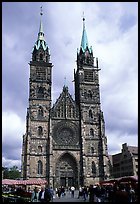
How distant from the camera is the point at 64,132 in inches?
1999

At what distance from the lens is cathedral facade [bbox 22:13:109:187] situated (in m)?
47.4

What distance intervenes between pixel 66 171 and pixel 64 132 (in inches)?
296

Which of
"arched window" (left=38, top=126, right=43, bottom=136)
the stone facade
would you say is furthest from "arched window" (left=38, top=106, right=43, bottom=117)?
the stone facade

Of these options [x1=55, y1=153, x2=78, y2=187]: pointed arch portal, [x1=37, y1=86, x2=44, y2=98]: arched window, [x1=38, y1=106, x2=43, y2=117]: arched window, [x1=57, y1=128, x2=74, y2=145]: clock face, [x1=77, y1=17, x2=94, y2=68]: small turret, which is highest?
[x1=77, y1=17, x2=94, y2=68]: small turret

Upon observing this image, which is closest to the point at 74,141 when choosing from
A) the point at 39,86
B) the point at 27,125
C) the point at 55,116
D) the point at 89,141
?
the point at 89,141

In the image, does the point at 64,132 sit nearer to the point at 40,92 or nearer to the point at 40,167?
the point at 40,167

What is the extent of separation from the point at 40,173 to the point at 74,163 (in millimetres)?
6951

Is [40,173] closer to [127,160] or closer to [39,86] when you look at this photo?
[39,86]

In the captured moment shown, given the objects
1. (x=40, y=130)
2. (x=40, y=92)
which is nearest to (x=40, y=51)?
(x=40, y=92)

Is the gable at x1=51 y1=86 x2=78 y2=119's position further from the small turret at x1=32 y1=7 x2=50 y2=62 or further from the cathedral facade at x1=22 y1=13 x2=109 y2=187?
the small turret at x1=32 y1=7 x2=50 y2=62

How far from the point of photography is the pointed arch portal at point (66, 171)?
48.4 metres

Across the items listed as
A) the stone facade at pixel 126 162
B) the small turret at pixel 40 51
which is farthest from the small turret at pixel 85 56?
the stone facade at pixel 126 162

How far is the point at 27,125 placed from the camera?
4838 centimetres

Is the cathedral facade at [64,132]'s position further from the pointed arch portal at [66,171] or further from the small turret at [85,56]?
the small turret at [85,56]
